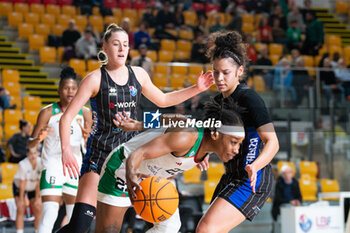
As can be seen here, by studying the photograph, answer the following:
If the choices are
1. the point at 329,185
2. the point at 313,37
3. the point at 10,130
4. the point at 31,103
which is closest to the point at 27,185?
the point at 10,130

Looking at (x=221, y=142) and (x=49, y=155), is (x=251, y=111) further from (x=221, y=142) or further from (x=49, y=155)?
(x=49, y=155)

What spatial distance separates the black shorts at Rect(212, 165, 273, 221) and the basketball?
368 mm

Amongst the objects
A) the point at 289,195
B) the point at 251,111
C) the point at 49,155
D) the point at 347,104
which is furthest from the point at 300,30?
the point at 251,111

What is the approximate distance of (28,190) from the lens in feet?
28.8

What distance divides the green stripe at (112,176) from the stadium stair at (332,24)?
45.4 ft

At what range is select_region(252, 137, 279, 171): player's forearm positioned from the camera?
4.10 m

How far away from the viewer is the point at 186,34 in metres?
14.8

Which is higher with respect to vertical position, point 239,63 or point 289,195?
point 239,63

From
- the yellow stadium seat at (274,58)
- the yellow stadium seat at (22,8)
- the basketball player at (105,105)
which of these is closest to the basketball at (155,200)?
the basketball player at (105,105)

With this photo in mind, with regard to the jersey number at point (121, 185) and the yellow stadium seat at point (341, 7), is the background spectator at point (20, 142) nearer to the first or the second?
the jersey number at point (121, 185)

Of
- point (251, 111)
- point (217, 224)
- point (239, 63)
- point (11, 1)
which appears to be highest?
point (11, 1)

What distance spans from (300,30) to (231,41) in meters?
11.5

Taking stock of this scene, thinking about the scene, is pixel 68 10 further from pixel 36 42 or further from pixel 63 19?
pixel 36 42

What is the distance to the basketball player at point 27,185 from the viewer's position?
27.7 ft
